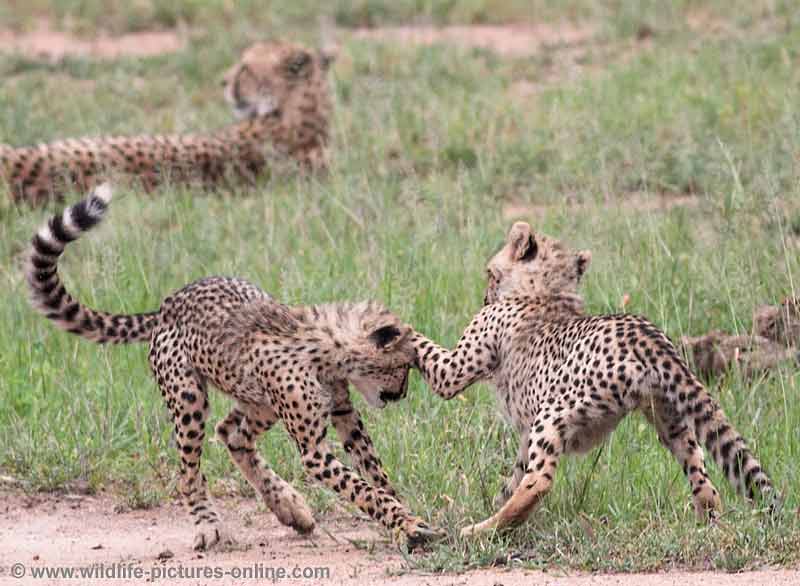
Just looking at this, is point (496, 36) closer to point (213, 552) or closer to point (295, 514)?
point (295, 514)

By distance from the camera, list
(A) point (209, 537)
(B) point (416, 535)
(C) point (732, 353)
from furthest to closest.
Result: (C) point (732, 353), (A) point (209, 537), (B) point (416, 535)

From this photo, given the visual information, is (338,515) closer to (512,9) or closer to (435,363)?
(435,363)

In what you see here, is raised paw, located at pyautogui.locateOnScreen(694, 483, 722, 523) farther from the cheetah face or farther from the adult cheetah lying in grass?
the adult cheetah lying in grass

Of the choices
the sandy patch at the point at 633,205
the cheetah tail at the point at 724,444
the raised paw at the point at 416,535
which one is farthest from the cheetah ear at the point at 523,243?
the sandy patch at the point at 633,205

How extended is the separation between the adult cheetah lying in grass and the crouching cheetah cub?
296cm

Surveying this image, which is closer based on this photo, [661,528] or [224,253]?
[661,528]

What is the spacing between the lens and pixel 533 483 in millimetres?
4379

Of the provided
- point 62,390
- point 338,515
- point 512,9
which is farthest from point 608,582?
point 512,9

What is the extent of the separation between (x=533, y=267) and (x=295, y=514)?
39.2 inches

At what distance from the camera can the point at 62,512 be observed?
5219mm

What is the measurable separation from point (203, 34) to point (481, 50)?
1.92m

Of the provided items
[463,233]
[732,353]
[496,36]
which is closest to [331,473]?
[732,353]

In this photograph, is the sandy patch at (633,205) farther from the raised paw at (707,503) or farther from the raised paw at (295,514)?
the raised paw at (707,503)

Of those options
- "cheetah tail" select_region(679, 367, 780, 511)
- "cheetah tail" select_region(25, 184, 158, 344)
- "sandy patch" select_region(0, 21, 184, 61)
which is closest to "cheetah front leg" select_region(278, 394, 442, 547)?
"cheetah tail" select_region(25, 184, 158, 344)
